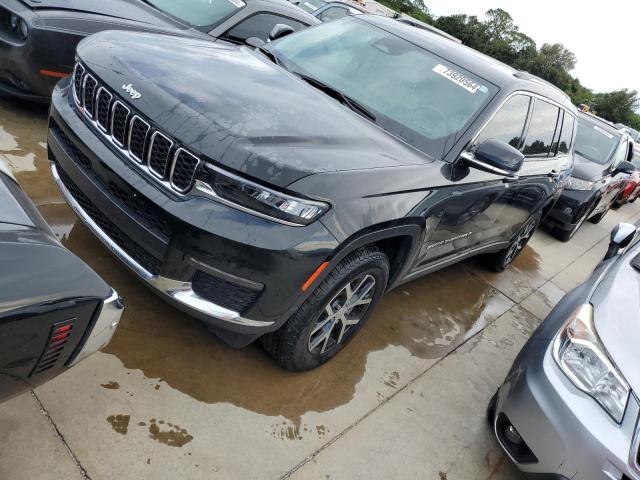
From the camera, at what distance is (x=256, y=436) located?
2395mm

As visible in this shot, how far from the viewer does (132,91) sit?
7.56 feet

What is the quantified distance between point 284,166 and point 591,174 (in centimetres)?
635

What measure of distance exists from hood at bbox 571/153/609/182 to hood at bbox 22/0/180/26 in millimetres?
5519

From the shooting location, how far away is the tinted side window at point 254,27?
16.2ft

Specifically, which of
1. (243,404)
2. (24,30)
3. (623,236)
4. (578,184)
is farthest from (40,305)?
(578,184)

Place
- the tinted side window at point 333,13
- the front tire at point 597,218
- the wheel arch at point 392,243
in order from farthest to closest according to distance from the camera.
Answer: the front tire at point 597,218 → the tinted side window at point 333,13 → the wheel arch at point 392,243

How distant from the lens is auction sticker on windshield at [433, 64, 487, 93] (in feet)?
10.6

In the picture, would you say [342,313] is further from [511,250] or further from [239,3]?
[239,3]

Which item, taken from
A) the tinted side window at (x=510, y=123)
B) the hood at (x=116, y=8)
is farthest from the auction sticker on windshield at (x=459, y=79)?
the hood at (x=116, y=8)

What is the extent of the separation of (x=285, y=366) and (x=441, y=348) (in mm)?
1399

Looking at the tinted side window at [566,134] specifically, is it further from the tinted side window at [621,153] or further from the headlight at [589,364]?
the tinted side window at [621,153]

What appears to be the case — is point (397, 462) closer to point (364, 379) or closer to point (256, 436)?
point (364, 379)

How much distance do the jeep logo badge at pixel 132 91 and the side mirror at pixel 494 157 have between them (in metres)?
1.78

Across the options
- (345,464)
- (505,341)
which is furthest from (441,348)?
(345,464)
